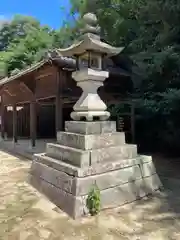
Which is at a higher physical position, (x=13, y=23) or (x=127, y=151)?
(x=13, y=23)

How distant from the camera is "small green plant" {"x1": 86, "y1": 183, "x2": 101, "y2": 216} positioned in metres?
4.16

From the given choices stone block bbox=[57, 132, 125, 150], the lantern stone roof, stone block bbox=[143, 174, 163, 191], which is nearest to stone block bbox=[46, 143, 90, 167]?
stone block bbox=[57, 132, 125, 150]

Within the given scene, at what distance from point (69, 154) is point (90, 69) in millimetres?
Result: 1725

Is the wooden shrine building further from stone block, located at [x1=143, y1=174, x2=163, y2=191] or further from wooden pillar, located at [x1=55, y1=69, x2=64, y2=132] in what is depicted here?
stone block, located at [x1=143, y1=174, x2=163, y2=191]

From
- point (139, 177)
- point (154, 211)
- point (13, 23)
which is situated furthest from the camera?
point (13, 23)

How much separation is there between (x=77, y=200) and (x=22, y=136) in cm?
1245

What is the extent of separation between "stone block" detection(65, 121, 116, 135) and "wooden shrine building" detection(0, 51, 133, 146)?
4.00 m

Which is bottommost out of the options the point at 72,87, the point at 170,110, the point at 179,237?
the point at 179,237

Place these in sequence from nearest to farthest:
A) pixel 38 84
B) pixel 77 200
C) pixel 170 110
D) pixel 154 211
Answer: pixel 77 200
pixel 154 211
pixel 170 110
pixel 38 84

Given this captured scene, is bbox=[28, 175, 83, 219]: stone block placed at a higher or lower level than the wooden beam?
lower

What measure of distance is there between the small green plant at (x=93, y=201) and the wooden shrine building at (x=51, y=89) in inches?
217

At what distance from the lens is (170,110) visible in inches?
293

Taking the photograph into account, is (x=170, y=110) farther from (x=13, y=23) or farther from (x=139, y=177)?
(x=13, y=23)

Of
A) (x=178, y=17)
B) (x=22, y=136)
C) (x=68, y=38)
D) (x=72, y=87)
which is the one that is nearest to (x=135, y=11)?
(x=178, y=17)
